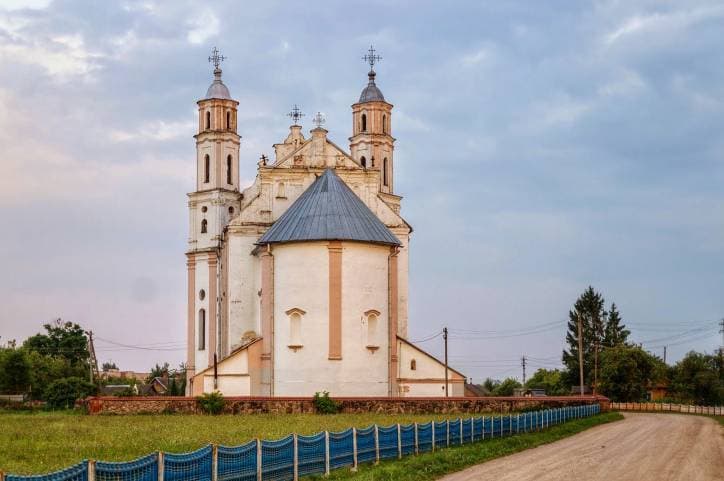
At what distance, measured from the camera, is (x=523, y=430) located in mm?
36250

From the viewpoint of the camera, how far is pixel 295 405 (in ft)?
161

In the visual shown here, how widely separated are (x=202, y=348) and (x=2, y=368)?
2625 cm

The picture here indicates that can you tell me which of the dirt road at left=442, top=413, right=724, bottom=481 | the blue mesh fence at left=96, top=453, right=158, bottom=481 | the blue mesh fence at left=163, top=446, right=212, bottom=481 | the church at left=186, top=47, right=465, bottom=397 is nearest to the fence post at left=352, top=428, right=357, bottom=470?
the dirt road at left=442, top=413, right=724, bottom=481

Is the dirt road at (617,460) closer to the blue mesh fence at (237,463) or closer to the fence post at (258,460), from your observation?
the fence post at (258,460)

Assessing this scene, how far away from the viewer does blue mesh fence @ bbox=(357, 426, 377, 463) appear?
987 inches

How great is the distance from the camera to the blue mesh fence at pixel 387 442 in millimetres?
26188

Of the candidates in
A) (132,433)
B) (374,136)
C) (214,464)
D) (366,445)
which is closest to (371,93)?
(374,136)

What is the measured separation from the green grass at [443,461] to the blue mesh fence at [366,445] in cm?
30

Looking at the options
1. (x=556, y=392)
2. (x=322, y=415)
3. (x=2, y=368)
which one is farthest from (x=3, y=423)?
(x=556, y=392)

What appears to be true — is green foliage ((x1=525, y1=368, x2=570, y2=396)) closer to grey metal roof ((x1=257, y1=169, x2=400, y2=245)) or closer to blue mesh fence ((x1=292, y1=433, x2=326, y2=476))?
grey metal roof ((x1=257, y1=169, x2=400, y2=245))

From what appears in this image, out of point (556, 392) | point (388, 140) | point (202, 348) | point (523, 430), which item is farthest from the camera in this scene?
point (556, 392)

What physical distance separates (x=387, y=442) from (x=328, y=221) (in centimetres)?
3299

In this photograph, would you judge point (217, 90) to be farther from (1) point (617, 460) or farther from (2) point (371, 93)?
(1) point (617, 460)

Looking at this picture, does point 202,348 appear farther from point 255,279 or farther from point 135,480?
point 135,480
